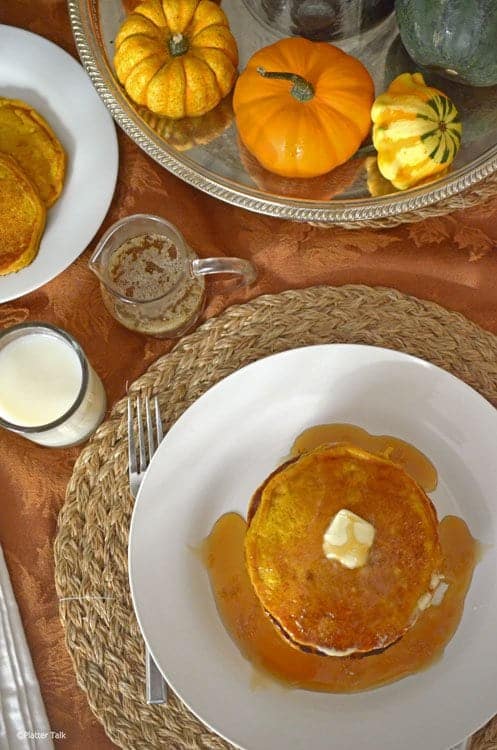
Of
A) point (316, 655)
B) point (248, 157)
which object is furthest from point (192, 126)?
point (316, 655)

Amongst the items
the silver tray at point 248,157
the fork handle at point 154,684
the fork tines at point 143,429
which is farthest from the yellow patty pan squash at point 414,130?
the fork handle at point 154,684

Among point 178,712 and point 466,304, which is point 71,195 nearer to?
point 466,304

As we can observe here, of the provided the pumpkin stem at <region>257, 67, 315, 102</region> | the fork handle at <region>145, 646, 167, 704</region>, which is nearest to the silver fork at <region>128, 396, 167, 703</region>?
the fork handle at <region>145, 646, 167, 704</region>

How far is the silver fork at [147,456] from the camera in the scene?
121 centimetres

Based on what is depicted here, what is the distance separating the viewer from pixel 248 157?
131 centimetres

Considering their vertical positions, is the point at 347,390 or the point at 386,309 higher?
the point at 386,309

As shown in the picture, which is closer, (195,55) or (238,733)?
(238,733)

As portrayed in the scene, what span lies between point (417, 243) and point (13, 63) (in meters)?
0.75

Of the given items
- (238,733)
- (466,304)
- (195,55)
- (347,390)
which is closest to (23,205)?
(195,55)

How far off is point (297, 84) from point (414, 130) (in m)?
0.18

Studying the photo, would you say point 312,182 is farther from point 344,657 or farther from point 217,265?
point 344,657

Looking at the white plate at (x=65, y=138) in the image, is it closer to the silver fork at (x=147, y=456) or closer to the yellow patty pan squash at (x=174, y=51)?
the yellow patty pan squash at (x=174, y=51)

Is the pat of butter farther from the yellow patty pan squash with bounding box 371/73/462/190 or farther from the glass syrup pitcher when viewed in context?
the yellow patty pan squash with bounding box 371/73/462/190

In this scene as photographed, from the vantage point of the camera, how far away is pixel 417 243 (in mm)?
1374
